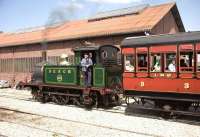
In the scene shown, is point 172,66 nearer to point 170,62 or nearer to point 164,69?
point 170,62

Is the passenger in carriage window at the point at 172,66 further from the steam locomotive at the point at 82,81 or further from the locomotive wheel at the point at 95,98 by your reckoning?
the locomotive wheel at the point at 95,98

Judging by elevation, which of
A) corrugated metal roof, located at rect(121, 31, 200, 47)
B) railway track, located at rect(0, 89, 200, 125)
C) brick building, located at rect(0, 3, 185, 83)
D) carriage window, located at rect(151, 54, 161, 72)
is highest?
brick building, located at rect(0, 3, 185, 83)

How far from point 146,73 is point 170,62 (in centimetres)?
112

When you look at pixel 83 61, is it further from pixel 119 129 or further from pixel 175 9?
pixel 175 9

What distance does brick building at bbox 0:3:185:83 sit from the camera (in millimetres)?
22234

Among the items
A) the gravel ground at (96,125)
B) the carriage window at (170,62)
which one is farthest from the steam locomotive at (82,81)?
the carriage window at (170,62)

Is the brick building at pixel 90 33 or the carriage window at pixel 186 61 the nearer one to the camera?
the carriage window at pixel 186 61

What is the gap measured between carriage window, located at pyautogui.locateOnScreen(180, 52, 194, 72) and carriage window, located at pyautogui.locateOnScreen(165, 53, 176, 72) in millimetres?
278

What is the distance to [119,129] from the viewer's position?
11.3m

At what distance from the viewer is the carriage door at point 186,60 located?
11883 millimetres

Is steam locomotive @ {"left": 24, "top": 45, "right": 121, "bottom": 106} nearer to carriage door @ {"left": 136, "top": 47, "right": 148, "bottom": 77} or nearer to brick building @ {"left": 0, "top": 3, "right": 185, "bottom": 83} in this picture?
brick building @ {"left": 0, "top": 3, "right": 185, "bottom": 83}

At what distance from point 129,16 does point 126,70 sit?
1312 cm

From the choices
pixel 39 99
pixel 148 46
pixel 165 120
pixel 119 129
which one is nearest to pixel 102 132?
pixel 119 129

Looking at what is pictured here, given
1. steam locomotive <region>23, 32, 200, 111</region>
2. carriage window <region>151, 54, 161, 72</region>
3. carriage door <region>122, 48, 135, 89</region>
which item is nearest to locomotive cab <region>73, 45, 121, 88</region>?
steam locomotive <region>23, 32, 200, 111</region>
